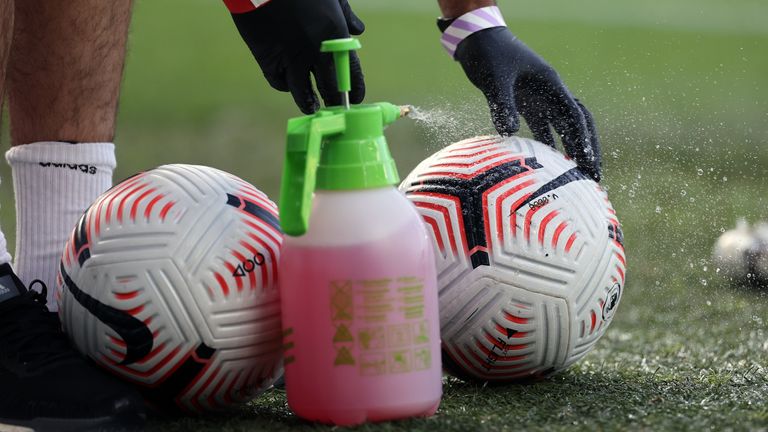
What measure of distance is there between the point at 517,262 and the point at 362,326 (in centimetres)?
53

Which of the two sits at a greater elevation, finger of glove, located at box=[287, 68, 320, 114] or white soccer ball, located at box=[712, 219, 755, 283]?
finger of glove, located at box=[287, 68, 320, 114]

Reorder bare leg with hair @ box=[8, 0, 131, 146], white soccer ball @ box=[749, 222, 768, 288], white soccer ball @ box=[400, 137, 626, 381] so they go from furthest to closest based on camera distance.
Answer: white soccer ball @ box=[749, 222, 768, 288]
bare leg with hair @ box=[8, 0, 131, 146]
white soccer ball @ box=[400, 137, 626, 381]

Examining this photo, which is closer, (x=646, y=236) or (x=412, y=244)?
(x=412, y=244)

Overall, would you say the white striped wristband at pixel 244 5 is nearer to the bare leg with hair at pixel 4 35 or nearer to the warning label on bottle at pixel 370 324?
the bare leg with hair at pixel 4 35

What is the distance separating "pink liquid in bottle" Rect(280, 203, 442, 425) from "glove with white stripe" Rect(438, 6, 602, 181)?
713mm

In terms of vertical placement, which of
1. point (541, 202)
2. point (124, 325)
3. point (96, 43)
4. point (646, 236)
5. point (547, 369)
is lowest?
point (646, 236)

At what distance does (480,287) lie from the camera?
250 cm

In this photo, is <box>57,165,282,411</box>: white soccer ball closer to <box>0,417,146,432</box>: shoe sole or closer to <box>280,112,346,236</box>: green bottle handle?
<box>0,417,146,432</box>: shoe sole

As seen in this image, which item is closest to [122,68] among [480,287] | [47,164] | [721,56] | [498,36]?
[47,164]

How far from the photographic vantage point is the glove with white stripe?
277 centimetres

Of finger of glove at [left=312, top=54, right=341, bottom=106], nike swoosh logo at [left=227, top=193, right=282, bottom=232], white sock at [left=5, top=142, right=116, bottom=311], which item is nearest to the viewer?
nike swoosh logo at [left=227, top=193, right=282, bottom=232]

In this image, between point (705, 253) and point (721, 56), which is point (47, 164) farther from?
point (721, 56)

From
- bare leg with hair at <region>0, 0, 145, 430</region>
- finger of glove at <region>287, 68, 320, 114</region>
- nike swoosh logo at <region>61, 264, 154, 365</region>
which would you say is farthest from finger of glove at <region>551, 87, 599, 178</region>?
bare leg with hair at <region>0, 0, 145, 430</region>

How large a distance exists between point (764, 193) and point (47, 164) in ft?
14.2
